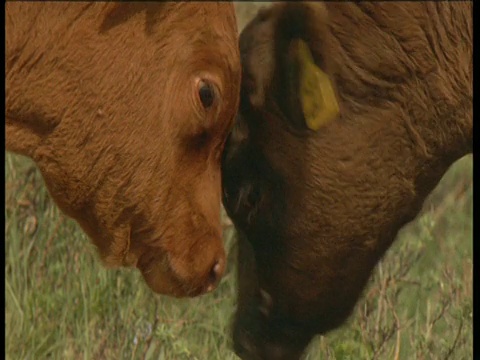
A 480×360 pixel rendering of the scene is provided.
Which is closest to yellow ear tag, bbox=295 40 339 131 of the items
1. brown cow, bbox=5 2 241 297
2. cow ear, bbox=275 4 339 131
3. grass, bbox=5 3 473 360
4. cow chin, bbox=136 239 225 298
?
cow ear, bbox=275 4 339 131

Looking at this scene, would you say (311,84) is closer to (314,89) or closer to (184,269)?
(314,89)

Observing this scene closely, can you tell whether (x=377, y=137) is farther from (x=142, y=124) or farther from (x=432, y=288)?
(x=432, y=288)

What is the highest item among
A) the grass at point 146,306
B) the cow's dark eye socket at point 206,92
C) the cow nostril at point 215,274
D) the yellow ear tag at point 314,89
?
the cow's dark eye socket at point 206,92

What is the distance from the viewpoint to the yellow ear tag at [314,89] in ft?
15.8

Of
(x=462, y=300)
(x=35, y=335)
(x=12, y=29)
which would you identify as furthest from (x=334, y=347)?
(x=12, y=29)

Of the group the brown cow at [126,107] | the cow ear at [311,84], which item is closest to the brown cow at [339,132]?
the cow ear at [311,84]

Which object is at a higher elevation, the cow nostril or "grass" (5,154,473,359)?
the cow nostril

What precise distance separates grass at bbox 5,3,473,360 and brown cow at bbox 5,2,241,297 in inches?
25.3

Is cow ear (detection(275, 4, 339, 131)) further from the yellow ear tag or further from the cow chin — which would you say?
the cow chin

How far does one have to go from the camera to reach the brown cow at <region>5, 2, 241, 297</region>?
445 centimetres

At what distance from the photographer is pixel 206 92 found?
4590 millimetres

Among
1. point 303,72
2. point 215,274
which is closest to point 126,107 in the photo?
point 303,72

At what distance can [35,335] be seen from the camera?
5371mm

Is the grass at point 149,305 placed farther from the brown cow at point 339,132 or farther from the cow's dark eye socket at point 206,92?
the cow's dark eye socket at point 206,92
